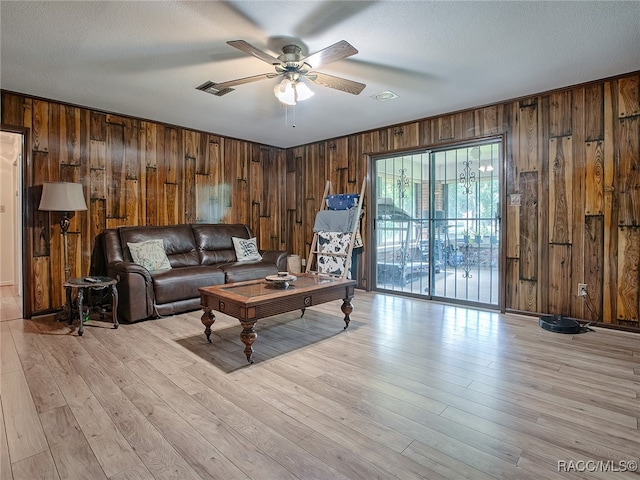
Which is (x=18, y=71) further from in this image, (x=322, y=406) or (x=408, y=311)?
(x=408, y=311)

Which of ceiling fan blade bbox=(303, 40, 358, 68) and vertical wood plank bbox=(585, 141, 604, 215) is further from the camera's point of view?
vertical wood plank bbox=(585, 141, 604, 215)

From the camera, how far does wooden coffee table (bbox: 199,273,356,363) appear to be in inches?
99.1

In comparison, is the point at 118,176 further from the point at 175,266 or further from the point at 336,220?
the point at 336,220

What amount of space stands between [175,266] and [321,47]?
316cm

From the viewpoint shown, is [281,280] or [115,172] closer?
[281,280]

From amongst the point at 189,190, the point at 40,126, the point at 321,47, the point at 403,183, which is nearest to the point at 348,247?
the point at 403,183

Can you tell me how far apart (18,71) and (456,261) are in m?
4.97

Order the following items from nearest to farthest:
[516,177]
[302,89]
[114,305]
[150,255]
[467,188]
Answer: [302,89], [114,305], [516,177], [150,255], [467,188]

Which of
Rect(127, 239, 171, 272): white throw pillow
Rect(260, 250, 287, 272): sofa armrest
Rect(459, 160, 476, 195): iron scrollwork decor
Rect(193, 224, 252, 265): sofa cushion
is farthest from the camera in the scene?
Rect(260, 250, 287, 272): sofa armrest

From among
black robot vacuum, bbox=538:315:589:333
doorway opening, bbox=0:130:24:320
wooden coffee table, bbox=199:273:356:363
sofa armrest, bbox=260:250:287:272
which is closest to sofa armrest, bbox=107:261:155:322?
wooden coffee table, bbox=199:273:356:363

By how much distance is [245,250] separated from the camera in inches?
197

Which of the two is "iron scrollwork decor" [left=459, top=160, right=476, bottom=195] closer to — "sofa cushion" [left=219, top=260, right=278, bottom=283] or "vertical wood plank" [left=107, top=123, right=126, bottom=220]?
"sofa cushion" [left=219, top=260, right=278, bottom=283]

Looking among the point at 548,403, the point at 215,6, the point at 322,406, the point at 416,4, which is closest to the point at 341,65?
the point at 416,4

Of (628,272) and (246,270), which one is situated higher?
(628,272)
